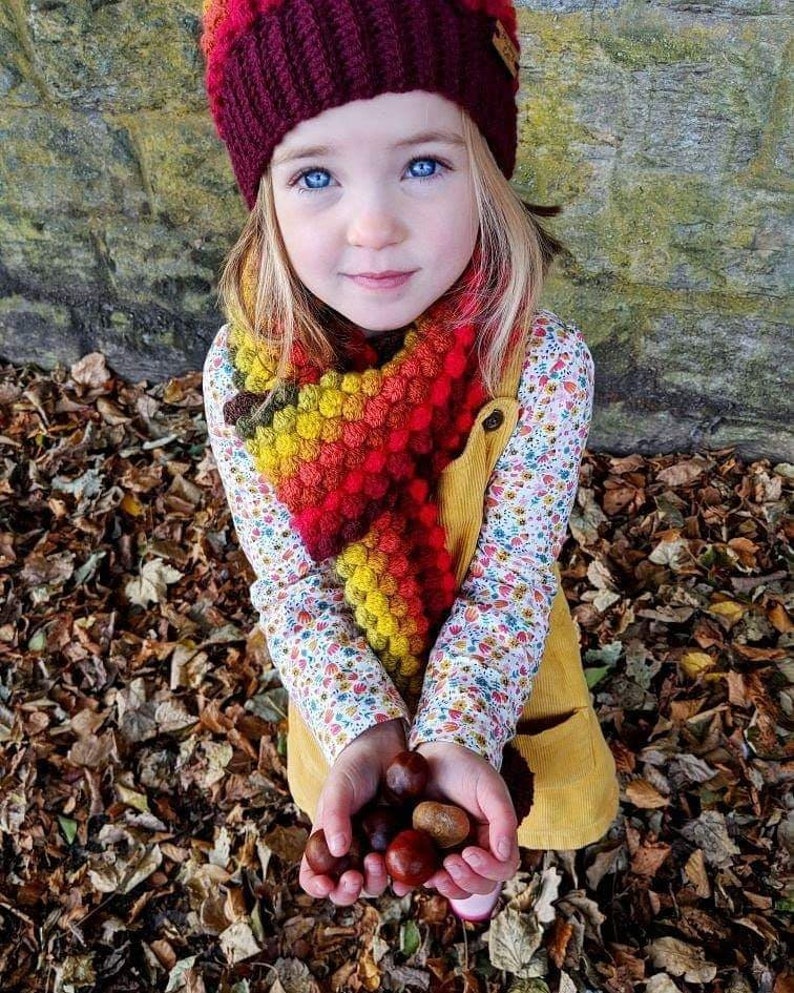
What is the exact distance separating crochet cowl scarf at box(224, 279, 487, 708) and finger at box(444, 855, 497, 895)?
0.45 m

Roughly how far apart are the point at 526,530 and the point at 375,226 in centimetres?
61

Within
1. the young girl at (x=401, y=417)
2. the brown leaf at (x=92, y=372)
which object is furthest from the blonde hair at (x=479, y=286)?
the brown leaf at (x=92, y=372)

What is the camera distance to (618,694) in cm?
212

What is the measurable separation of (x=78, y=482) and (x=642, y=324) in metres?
1.84

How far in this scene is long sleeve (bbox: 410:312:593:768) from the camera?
139 cm

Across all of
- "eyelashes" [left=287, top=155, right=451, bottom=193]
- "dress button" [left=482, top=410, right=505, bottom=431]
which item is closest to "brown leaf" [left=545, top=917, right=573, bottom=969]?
"dress button" [left=482, top=410, right=505, bottom=431]

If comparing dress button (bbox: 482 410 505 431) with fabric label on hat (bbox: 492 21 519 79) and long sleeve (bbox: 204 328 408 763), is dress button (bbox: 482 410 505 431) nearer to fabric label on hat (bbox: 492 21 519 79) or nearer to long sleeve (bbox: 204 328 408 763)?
long sleeve (bbox: 204 328 408 763)

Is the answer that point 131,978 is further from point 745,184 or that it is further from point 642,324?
point 745,184

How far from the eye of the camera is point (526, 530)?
4.86 feet

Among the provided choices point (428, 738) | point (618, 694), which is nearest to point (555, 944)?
point (618, 694)

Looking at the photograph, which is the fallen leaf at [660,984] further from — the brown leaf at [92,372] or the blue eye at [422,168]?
the brown leaf at [92,372]

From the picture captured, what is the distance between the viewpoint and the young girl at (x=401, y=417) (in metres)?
1.14

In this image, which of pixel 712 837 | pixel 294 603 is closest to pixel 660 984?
pixel 712 837

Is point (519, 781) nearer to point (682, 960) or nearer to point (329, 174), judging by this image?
point (682, 960)
